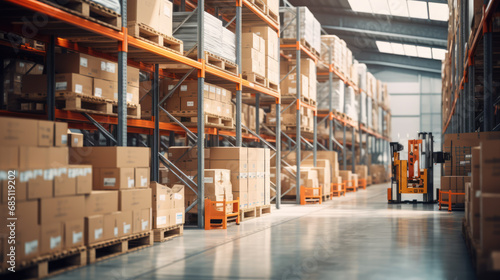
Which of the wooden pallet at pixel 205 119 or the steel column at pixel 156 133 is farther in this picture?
the wooden pallet at pixel 205 119

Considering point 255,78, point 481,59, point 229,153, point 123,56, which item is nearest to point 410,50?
point 481,59

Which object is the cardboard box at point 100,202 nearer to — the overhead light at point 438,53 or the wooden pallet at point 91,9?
the wooden pallet at point 91,9

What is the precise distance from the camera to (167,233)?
8516 mm

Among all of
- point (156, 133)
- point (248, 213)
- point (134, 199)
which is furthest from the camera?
point (248, 213)

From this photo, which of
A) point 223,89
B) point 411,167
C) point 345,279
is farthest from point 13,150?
point 411,167

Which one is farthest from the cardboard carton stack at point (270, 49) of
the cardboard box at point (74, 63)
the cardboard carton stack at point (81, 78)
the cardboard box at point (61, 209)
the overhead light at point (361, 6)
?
the overhead light at point (361, 6)

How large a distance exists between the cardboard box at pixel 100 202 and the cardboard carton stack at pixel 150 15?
2.30 m

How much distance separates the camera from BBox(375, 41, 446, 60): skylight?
31781 millimetres

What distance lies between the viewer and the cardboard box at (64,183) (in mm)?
A: 5434

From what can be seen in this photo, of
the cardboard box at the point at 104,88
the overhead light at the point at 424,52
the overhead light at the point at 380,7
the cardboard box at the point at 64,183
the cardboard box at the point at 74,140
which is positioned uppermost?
the overhead light at the point at 380,7

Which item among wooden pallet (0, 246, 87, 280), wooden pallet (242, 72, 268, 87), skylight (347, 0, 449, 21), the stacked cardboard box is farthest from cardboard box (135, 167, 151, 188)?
skylight (347, 0, 449, 21)

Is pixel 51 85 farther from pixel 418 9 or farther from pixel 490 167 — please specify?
pixel 418 9

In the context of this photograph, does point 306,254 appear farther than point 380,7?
No

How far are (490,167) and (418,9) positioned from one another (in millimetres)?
20130
